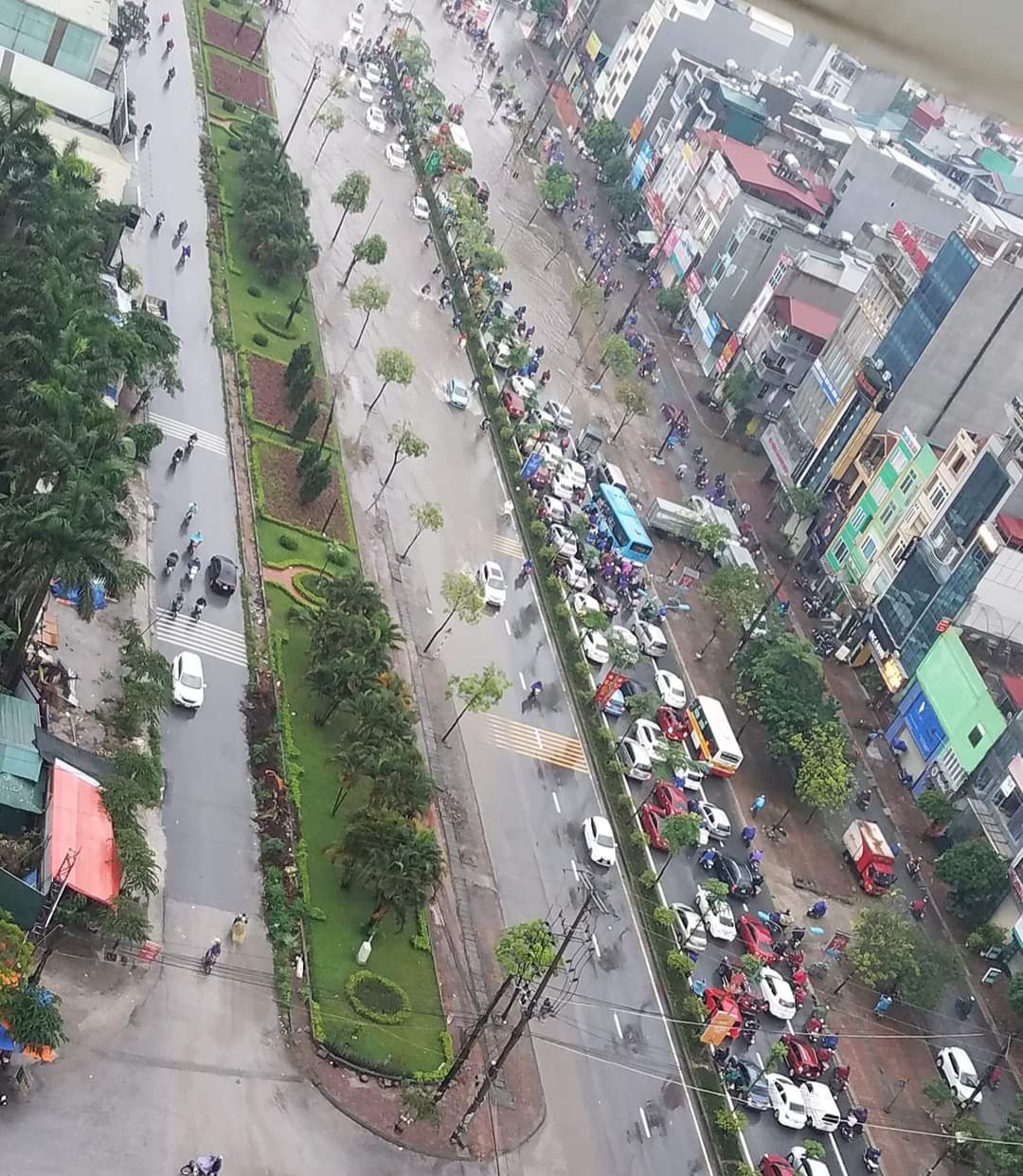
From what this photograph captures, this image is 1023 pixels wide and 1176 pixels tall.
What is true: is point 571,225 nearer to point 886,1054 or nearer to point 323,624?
point 323,624

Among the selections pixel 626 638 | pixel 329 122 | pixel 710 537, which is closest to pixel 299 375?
pixel 626 638

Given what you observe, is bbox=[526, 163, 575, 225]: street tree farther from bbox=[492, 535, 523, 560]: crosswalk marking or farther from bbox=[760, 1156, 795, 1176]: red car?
bbox=[760, 1156, 795, 1176]: red car

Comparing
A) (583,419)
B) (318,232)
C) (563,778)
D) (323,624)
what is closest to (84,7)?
(318,232)

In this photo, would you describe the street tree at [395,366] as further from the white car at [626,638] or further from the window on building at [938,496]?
the window on building at [938,496]

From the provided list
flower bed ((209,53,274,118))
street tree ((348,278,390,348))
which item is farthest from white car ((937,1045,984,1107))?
flower bed ((209,53,274,118))

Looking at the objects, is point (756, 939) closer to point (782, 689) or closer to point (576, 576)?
point (782, 689)
